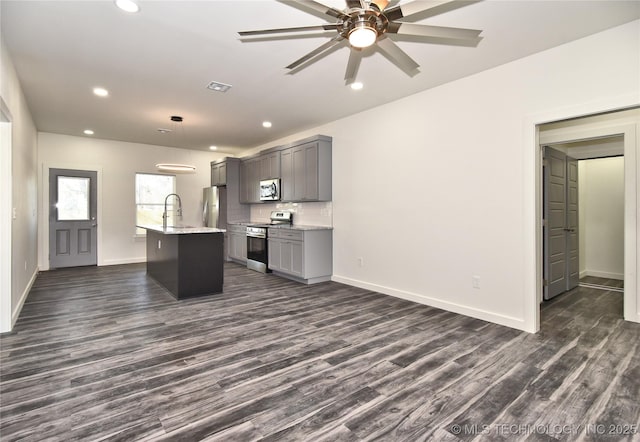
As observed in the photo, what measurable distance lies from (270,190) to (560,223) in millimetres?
5006

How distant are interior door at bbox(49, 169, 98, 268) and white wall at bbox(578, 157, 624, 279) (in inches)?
391

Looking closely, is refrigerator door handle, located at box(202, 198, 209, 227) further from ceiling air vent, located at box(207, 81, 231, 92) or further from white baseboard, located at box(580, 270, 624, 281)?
white baseboard, located at box(580, 270, 624, 281)

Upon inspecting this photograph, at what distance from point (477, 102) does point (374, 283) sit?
278 centimetres

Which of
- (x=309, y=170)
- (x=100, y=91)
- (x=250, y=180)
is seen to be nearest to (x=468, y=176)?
(x=309, y=170)

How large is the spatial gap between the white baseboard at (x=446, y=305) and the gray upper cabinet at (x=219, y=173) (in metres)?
4.16

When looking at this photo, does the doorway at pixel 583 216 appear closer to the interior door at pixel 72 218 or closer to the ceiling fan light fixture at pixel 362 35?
the ceiling fan light fixture at pixel 362 35

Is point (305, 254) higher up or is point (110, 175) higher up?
point (110, 175)

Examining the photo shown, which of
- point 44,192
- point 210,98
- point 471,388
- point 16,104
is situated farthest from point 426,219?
point 44,192

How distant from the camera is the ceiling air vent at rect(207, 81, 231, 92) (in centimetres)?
393

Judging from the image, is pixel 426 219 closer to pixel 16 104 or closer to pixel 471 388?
pixel 471 388

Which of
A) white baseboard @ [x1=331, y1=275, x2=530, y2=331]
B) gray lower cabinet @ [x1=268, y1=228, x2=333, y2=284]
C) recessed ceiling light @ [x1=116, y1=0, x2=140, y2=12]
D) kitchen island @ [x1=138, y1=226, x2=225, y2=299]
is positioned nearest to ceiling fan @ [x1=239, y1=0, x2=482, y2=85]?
recessed ceiling light @ [x1=116, y1=0, x2=140, y2=12]

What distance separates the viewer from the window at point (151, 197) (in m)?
7.56

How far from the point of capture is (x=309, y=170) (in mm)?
5668

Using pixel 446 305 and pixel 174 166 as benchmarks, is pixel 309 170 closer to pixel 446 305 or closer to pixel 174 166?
pixel 174 166
